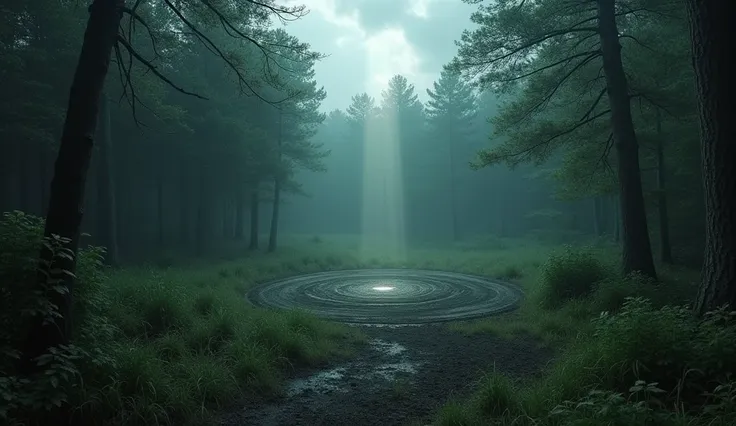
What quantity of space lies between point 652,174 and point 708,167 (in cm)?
1516

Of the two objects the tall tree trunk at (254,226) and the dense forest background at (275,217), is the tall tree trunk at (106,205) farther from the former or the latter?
the tall tree trunk at (254,226)

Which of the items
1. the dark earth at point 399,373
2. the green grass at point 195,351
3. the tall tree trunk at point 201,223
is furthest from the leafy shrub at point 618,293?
the tall tree trunk at point 201,223

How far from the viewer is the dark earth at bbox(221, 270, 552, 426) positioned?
→ 5254 millimetres

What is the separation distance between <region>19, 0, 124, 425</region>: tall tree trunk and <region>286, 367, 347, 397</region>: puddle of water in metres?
2.74

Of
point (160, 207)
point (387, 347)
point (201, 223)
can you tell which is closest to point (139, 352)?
point (387, 347)

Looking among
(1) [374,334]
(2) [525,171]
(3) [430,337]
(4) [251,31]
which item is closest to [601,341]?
(3) [430,337]

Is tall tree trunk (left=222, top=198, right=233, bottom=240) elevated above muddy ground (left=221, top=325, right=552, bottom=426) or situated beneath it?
elevated above

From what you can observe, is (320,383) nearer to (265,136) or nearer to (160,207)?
(265,136)

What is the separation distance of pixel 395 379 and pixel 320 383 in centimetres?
107

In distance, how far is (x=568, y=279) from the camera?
1063cm

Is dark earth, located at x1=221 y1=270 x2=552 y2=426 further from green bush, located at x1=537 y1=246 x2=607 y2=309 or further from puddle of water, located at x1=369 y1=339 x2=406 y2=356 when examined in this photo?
green bush, located at x1=537 y1=246 x2=607 y2=309

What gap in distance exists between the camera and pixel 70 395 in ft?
14.7

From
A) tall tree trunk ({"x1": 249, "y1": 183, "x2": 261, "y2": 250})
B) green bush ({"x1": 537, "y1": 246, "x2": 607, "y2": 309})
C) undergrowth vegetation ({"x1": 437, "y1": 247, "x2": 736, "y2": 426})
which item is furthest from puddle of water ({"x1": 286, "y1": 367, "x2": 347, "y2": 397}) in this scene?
tall tree trunk ({"x1": 249, "y1": 183, "x2": 261, "y2": 250})

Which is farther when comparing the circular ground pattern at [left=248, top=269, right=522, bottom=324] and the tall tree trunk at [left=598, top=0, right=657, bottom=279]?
the circular ground pattern at [left=248, top=269, right=522, bottom=324]
